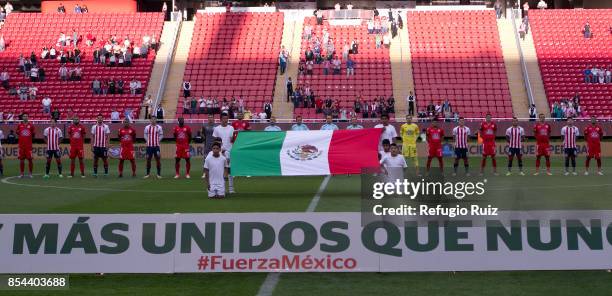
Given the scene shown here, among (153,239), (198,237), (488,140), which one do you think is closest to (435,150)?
(488,140)

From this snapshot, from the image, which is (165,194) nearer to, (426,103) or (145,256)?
(145,256)

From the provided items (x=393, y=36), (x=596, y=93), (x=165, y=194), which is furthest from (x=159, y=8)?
(x=165, y=194)

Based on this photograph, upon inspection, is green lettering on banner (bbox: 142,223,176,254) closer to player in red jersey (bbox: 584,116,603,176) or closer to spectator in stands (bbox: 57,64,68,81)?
player in red jersey (bbox: 584,116,603,176)

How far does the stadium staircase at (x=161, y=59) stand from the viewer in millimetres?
50938

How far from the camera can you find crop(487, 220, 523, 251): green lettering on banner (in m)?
11.1

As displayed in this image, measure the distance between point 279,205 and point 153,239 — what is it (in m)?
7.66

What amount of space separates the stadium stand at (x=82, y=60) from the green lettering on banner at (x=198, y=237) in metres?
37.6

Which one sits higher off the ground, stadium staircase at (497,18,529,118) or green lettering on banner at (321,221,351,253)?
stadium staircase at (497,18,529,118)

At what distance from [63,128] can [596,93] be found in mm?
25994

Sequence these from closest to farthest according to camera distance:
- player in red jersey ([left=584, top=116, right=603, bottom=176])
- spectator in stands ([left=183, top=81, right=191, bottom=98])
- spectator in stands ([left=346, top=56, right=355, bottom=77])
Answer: player in red jersey ([left=584, top=116, right=603, bottom=176]), spectator in stands ([left=183, top=81, right=191, bottom=98]), spectator in stands ([left=346, top=56, right=355, bottom=77])

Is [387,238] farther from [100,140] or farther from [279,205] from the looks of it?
[100,140]

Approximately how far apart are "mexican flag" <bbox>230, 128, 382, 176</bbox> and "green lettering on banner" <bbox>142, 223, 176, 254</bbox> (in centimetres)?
974

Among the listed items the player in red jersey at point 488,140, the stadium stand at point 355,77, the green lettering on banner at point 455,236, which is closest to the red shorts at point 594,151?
the player in red jersey at point 488,140

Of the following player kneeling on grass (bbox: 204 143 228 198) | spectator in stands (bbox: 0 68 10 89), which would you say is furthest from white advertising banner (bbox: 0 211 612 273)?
spectator in stands (bbox: 0 68 10 89)
